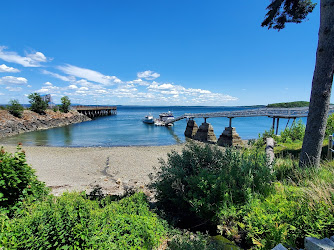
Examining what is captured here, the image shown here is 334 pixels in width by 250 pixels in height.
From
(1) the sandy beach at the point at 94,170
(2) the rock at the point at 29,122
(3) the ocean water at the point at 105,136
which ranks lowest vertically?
(3) the ocean water at the point at 105,136

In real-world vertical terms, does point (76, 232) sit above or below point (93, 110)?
below

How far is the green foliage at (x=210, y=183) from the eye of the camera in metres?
3.44

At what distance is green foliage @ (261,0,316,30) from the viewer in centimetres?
657

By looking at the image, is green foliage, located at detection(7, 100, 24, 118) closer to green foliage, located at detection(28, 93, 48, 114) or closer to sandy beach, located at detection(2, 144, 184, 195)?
green foliage, located at detection(28, 93, 48, 114)

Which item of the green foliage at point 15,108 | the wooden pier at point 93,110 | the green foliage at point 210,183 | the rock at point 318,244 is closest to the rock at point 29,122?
the green foliage at point 15,108

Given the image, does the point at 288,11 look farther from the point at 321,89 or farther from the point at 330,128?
the point at 330,128

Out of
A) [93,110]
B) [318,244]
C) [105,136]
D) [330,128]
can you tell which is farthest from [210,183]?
[93,110]

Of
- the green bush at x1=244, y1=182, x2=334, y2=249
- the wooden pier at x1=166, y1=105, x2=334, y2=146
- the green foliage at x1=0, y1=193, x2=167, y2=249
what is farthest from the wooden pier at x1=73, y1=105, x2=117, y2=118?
the green bush at x1=244, y1=182, x2=334, y2=249

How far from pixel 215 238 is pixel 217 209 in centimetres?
49

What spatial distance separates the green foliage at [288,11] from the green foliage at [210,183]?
19.9 feet

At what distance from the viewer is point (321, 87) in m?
5.11

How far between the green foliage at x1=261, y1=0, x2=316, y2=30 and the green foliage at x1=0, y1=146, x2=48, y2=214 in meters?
9.50

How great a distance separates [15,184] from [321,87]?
815 cm

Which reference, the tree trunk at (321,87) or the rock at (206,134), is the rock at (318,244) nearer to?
the tree trunk at (321,87)
